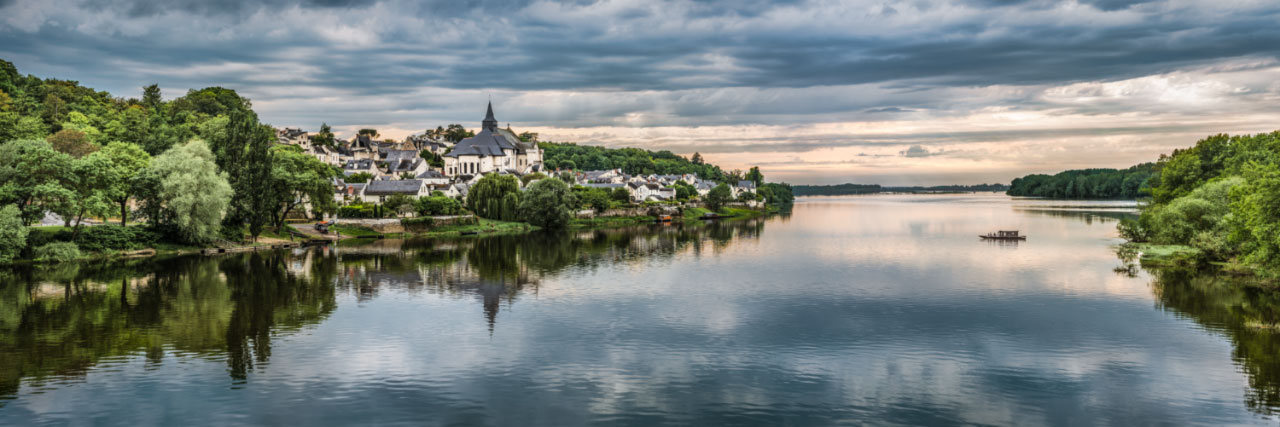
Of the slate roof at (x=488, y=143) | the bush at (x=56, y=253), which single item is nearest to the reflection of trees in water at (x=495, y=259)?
the bush at (x=56, y=253)

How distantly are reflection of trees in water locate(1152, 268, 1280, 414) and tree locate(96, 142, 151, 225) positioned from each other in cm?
6060

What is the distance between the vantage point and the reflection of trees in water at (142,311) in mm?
25109

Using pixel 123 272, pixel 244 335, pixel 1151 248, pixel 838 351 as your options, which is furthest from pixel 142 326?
pixel 1151 248

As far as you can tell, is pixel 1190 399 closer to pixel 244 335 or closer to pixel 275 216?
pixel 244 335

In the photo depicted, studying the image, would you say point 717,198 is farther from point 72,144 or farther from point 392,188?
point 72,144

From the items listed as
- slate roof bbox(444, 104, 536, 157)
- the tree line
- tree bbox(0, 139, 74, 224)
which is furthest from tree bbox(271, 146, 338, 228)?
slate roof bbox(444, 104, 536, 157)

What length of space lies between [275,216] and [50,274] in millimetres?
23664

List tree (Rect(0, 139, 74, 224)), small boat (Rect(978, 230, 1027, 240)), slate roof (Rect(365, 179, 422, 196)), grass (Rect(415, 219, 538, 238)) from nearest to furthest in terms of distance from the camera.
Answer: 1. tree (Rect(0, 139, 74, 224))
2. small boat (Rect(978, 230, 1027, 240))
3. grass (Rect(415, 219, 538, 238))
4. slate roof (Rect(365, 179, 422, 196))

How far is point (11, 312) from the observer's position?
31.9m

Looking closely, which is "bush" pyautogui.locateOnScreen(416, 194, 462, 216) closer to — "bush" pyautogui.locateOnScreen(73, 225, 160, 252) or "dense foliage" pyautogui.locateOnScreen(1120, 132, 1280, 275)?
Answer: "bush" pyautogui.locateOnScreen(73, 225, 160, 252)

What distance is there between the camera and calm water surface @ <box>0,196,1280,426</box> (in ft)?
65.1

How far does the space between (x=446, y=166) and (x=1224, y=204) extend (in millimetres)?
117489

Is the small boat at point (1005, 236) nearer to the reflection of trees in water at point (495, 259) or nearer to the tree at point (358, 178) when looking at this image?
the reflection of trees in water at point (495, 259)

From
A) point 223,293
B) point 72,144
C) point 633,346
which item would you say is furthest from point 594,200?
point 633,346
